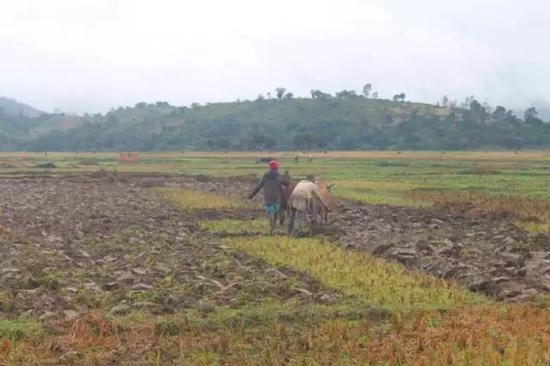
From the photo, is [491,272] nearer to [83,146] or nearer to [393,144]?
[393,144]

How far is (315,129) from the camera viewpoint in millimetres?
131625

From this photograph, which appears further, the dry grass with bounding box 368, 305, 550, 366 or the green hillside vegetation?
the green hillside vegetation

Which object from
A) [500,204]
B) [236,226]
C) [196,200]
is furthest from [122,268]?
[500,204]

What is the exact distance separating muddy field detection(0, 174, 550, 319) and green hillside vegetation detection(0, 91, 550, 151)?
9538 centimetres

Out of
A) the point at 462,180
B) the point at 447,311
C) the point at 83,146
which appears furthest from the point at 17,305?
the point at 83,146

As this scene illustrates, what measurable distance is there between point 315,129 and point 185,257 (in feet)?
385

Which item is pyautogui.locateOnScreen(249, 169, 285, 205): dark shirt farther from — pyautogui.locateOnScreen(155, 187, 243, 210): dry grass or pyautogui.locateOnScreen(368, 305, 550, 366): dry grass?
pyautogui.locateOnScreen(368, 305, 550, 366): dry grass

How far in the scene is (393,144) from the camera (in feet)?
415

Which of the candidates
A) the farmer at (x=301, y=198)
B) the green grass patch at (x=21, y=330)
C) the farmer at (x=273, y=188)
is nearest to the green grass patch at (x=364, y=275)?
the farmer at (x=301, y=198)

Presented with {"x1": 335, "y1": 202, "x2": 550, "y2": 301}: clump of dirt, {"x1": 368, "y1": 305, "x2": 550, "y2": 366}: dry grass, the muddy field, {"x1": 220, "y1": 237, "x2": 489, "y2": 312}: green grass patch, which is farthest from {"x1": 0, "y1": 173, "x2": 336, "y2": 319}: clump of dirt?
{"x1": 335, "y1": 202, "x2": 550, "y2": 301}: clump of dirt

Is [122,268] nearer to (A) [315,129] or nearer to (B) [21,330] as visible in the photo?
(B) [21,330]

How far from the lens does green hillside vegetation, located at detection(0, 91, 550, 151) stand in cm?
12219

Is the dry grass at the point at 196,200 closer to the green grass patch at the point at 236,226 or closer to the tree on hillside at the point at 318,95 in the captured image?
the green grass patch at the point at 236,226

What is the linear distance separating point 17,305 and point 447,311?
246 inches
